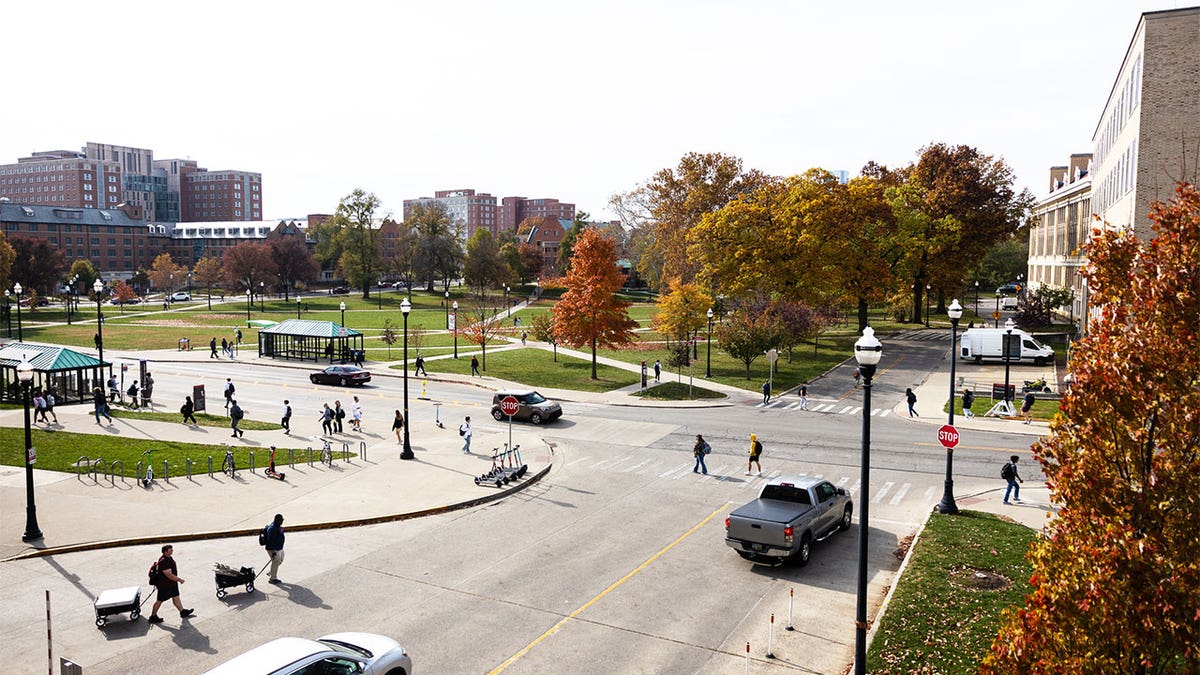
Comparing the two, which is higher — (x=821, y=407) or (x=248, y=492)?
(x=821, y=407)

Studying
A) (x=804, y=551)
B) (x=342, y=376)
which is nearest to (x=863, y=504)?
(x=804, y=551)

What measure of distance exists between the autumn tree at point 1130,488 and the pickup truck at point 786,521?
905 centimetres

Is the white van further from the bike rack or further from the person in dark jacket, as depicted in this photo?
the bike rack

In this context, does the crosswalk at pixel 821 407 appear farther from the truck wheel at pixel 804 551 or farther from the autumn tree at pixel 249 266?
the autumn tree at pixel 249 266

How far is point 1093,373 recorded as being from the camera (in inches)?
299

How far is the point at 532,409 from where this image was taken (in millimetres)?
34594

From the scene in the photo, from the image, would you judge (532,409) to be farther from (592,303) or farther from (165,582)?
(165,582)

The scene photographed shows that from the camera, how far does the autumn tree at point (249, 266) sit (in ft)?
356

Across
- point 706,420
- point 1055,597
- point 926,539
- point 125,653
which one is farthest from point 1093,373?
point 706,420

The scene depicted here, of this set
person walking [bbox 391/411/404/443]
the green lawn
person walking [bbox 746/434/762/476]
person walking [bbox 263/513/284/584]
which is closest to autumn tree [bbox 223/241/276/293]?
person walking [bbox 391/411/404/443]

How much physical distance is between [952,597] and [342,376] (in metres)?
36.8

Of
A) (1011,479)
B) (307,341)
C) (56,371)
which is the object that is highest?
(56,371)

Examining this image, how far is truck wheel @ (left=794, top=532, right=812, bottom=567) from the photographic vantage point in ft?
56.5

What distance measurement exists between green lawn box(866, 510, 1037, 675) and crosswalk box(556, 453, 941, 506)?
3.39 metres
